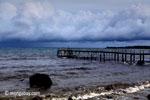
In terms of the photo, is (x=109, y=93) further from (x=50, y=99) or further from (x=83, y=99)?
(x=50, y=99)

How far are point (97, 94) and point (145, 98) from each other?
3.44 meters

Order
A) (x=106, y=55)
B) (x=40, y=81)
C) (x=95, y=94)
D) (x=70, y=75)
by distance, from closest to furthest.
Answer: (x=95, y=94) → (x=40, y=81) → (x=70, y=75) → (x=106, y=55)

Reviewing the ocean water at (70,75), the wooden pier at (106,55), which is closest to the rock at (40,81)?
the ocean water at (70,75)

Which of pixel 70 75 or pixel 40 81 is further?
pixel 70 75

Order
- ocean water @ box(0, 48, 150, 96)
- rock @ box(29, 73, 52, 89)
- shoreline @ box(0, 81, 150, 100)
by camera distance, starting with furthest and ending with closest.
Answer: ocean water @ box(0, 48, 150, 96)
rock @ box(29, 73, 52, 89)
shoreline @ box(0, 81, 150, 100)

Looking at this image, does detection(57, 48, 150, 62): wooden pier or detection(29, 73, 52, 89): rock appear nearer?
detection(29, 73, 52, 89): rock

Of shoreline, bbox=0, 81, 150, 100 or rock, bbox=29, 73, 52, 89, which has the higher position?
rock, bbox=29, 73, 52, 89

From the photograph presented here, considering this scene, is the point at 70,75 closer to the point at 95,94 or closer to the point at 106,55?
the point at 95,94

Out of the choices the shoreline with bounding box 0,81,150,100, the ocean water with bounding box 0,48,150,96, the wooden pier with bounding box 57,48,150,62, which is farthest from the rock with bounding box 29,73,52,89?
the wooden pier with bounding box 57,48,150,62

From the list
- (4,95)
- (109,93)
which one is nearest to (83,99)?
(109,93)

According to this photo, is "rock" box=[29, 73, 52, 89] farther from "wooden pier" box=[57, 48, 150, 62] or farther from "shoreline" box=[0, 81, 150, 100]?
"wooden pier" box=[57, 48, 150, 62]

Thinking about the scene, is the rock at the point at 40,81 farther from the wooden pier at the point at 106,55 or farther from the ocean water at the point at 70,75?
the wooden pier at the point at 106,55

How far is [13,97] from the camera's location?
39.2ft

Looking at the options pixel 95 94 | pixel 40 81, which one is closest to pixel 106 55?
pixel 40 81
